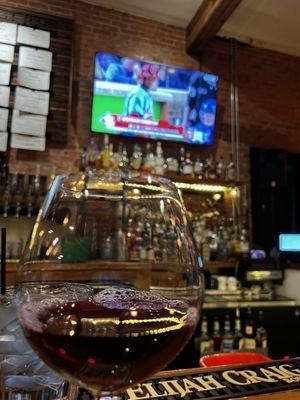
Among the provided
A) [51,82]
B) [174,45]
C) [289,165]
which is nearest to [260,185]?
[289,165]

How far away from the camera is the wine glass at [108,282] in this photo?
40 cm

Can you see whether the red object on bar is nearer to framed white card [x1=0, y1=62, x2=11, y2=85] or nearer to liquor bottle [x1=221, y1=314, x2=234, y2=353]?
liquor bottle [x1=221, y1=314, x2=234, y2=353]

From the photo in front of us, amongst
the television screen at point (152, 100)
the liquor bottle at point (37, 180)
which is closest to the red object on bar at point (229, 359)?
the liquor bottle at point (37, 180)

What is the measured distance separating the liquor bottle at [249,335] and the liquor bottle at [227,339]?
150 millimetres

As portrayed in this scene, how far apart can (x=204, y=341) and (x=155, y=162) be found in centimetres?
194

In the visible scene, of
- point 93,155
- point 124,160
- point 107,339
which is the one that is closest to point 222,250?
point 124,160

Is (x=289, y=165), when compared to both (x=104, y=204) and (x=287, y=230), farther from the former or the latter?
(x=104, y=204)

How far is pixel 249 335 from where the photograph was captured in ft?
10.8

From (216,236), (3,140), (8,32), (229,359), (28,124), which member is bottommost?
(229,359)

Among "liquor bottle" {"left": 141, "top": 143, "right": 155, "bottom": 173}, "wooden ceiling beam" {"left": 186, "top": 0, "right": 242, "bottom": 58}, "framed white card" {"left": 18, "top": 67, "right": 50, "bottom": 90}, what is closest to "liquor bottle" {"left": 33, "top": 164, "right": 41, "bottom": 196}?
"framed white card" {"left": 18, "top": 67, "right": 50, "bottom": 90}

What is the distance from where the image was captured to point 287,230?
4.77 metres

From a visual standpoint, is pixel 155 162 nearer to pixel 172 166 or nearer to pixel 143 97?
pixel 172 166

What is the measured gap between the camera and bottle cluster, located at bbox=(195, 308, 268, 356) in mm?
3147

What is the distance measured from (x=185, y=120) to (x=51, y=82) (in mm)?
1544
